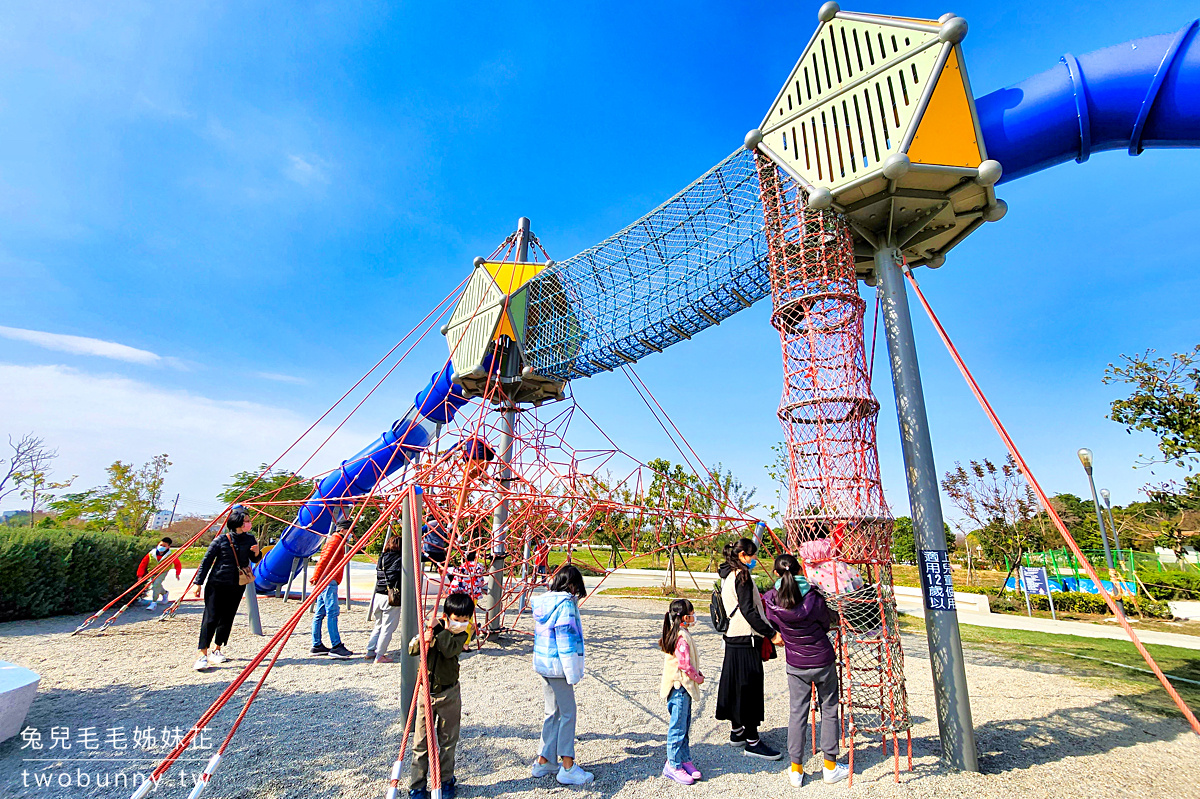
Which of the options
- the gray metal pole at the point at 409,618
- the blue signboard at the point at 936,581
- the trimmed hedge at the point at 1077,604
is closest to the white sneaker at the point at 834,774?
the blue signboard at the point at 936,581

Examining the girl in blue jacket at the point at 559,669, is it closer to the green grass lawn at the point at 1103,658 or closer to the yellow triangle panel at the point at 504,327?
the green grass lawn at the point at 1103,658

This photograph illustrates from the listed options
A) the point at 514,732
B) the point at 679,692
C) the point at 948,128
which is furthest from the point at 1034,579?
the point at 514,732

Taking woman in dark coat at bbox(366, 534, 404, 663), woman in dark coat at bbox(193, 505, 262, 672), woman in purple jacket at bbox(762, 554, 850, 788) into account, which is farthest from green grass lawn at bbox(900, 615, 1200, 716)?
woman in dark coat at bbox(193, 505, 262, 672)

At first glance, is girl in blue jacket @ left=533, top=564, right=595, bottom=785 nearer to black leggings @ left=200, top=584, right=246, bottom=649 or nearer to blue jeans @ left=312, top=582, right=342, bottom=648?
black leggings @ left=200, top=584, right=246, bottom=649

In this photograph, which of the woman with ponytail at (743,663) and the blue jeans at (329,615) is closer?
the woman with ponytail at (743,663)

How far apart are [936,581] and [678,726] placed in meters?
2.31

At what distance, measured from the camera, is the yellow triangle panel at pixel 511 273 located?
9914 millimetres

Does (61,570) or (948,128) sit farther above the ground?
(948,128)

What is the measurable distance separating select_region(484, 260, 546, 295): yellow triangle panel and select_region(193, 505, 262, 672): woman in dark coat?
554cm

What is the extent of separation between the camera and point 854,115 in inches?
185

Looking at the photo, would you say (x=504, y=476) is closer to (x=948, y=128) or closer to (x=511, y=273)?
(x=511, y=273)

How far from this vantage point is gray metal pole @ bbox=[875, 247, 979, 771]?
13.3 feet

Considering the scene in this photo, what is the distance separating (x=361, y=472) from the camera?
9055 mm

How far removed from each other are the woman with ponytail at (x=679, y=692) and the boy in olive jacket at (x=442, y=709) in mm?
1435
